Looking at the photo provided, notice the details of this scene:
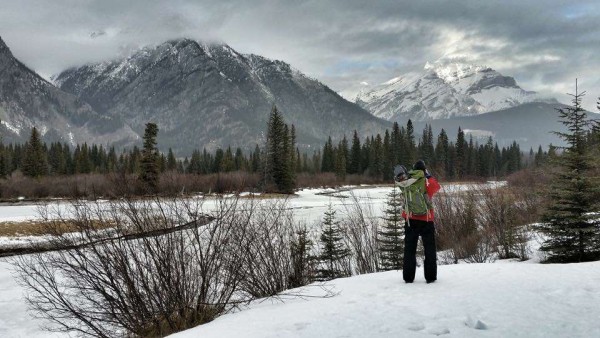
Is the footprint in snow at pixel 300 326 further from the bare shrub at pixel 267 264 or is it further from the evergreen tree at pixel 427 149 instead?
the evergreen tree at pixel 427 149

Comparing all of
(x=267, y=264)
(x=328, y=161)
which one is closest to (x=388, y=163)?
(x=328, y=161)

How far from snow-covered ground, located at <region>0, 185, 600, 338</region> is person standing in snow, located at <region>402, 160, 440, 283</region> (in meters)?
0.24

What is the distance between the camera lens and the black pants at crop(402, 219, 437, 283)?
6910 millimetres

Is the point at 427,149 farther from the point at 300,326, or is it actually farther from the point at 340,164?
the point at 300,326

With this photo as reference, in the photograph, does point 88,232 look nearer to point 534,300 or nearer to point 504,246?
point 534,300

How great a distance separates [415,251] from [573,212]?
5.85 meters

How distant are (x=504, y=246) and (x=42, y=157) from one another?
8384cm

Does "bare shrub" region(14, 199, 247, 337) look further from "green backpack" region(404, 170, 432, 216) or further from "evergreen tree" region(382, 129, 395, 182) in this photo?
"evergreen tree" region(382, 129, 395, 182)

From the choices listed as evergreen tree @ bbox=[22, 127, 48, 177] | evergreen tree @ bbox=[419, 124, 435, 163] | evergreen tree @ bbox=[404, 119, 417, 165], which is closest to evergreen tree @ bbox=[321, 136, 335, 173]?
evergreen tree @ bbox=[404, 119, 417, 165]

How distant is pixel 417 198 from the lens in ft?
23.3

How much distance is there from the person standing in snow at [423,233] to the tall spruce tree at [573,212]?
5.21 meters

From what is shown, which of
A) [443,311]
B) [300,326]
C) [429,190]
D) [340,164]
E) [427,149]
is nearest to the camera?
[300,326]

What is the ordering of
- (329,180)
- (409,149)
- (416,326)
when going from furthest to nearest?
(409,149)
(329,180)
(416,326)

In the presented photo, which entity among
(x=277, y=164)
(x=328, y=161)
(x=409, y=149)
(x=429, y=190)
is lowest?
(x=429, y=190)
